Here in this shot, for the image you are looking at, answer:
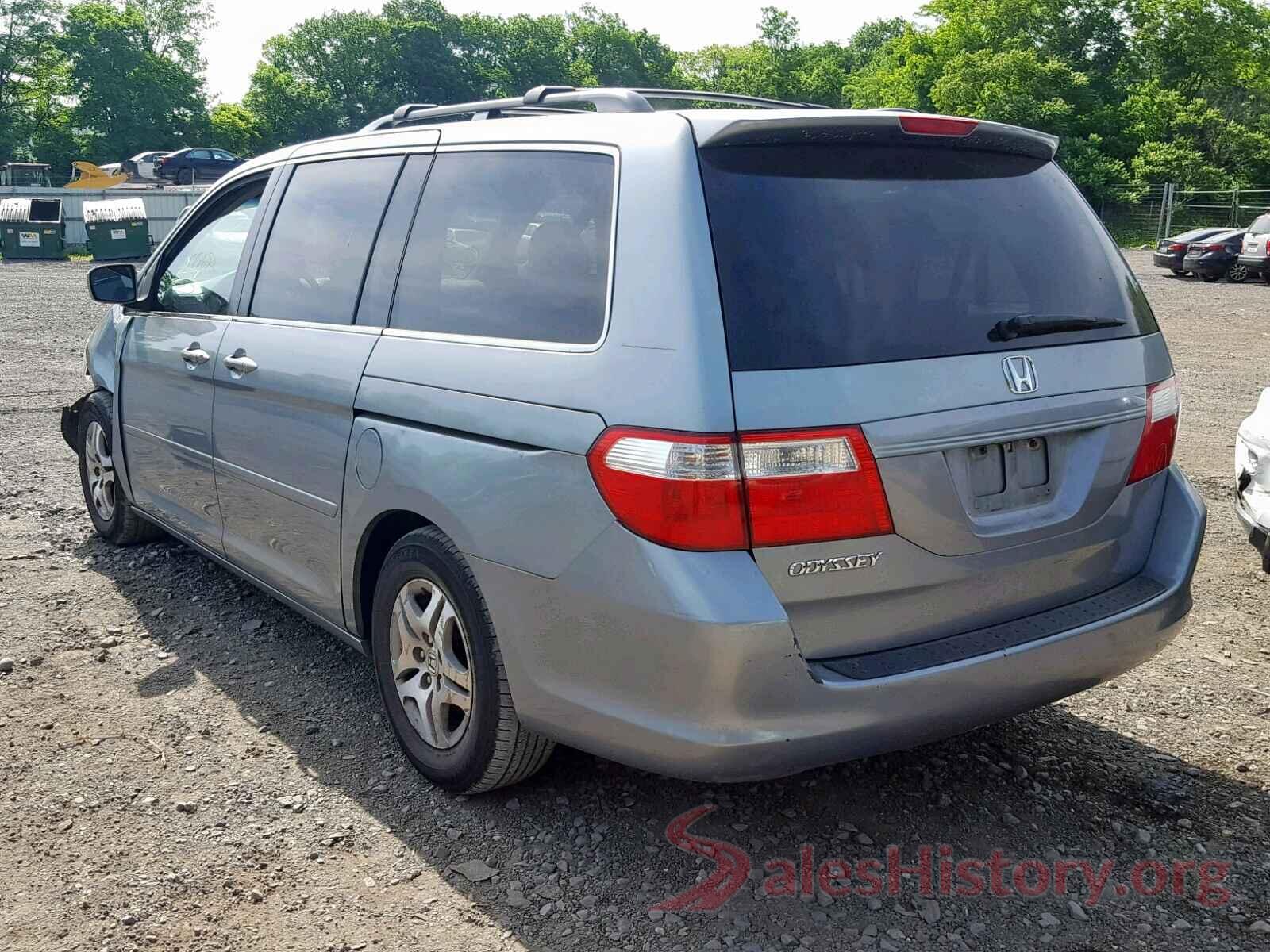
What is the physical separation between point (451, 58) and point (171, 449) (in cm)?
11212

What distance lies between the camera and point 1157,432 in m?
3.23

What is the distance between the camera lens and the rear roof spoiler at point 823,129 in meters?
2.78

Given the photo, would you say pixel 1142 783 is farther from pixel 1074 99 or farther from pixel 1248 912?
pixel 1074 99

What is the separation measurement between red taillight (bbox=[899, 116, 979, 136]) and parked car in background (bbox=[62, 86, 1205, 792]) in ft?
0.04

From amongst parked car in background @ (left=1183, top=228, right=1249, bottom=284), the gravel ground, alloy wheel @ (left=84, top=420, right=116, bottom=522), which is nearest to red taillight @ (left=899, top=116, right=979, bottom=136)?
the gravel ground

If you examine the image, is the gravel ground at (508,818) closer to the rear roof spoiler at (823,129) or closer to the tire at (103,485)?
the tire at (103,485)

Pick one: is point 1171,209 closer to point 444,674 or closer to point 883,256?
point 883,256

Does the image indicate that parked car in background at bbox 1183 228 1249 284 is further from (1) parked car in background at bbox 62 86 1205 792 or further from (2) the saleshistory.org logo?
(2) the saleshistory.org logo

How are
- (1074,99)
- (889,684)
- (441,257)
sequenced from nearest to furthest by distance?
1. (889,684)
2. (441,257)
3. (1074,99)

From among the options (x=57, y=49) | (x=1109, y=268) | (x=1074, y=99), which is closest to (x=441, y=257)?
(x=1109, y=268)

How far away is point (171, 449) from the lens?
4.69m

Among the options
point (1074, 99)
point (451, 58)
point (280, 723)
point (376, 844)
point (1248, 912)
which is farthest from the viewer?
point (451, 58)

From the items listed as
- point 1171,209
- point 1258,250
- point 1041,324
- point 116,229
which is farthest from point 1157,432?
point 1171,209

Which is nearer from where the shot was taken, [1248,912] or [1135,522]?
[1248,912]
